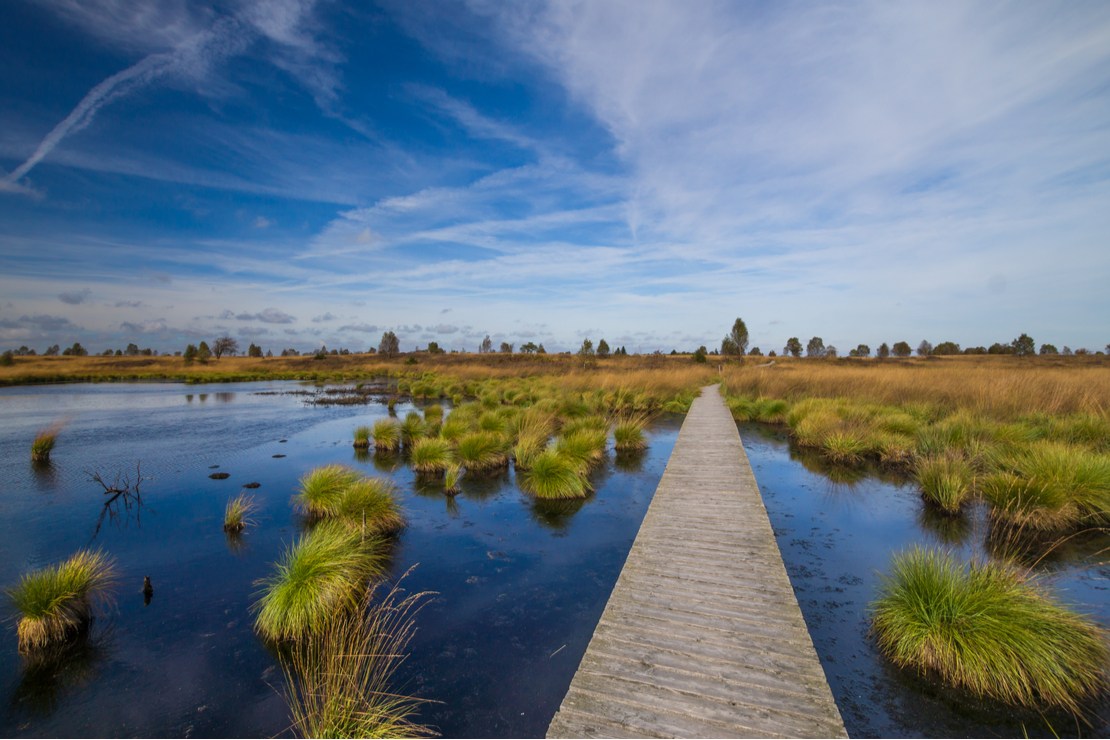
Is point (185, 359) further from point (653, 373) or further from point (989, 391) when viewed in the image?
point (989, 391)

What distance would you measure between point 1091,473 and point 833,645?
7.19 metres

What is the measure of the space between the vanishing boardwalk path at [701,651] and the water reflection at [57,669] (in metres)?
5.07

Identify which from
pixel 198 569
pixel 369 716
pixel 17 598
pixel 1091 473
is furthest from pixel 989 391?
pixel 17 598

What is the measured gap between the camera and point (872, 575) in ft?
21.2

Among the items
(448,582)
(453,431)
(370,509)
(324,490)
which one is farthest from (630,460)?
(324,490)

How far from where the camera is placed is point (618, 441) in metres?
14.1

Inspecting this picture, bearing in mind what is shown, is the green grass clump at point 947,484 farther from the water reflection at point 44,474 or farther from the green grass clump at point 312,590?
the water reflection at point 44,474

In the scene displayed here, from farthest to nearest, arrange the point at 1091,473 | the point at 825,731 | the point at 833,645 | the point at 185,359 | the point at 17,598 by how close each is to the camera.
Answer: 1. the point at 185,359
2. the point at 1091,473
3. the point at 17,598
4. the point at 833,645
5. the point at 825,731

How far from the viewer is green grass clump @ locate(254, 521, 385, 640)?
5148mm

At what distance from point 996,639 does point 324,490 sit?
31.8ft

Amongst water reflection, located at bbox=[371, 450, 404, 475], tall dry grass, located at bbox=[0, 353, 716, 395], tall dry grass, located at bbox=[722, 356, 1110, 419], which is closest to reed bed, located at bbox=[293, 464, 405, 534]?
water reflection, located at bbox=[371, 450, 404, 475]

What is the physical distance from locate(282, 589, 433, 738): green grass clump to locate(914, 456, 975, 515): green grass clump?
9930 millimetres

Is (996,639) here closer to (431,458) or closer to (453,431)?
(431,458)

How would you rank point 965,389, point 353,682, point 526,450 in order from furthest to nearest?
1. point 965,389
2. point 526,450
3. point 353,682
